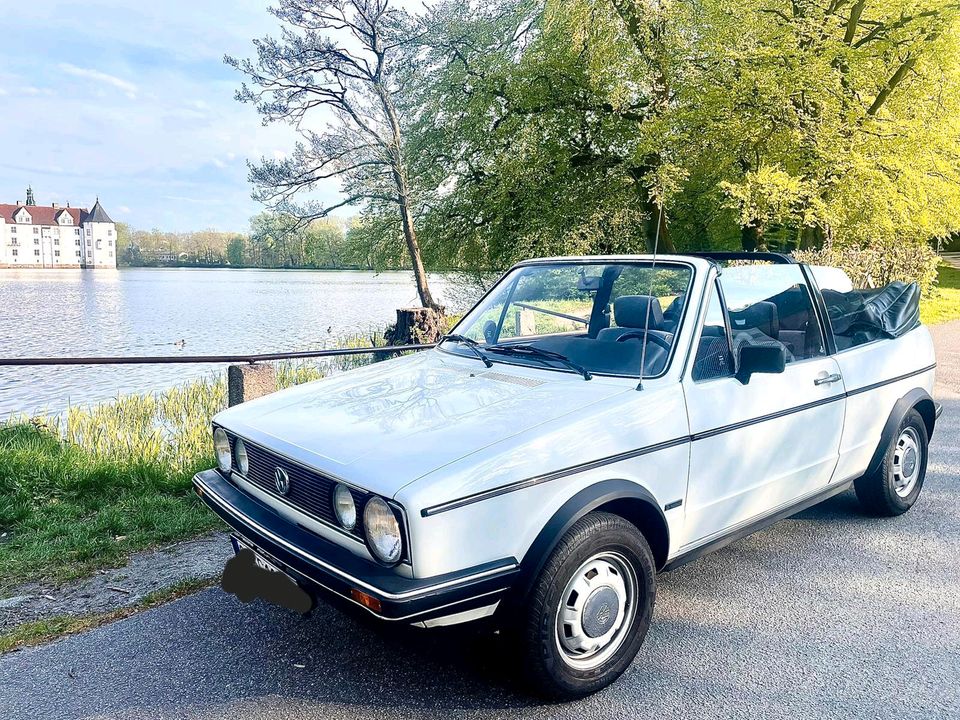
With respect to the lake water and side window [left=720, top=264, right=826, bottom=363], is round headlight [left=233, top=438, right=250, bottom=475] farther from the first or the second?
the lake water

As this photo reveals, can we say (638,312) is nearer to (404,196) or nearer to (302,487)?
(302,487)

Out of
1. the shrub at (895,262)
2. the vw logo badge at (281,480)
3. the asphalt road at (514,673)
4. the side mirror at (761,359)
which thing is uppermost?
the shrub at (895,262)

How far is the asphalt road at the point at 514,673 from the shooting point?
266 cm

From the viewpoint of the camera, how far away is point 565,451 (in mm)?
2641


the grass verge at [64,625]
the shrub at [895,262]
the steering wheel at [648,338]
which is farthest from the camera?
the shrub at [895,262]

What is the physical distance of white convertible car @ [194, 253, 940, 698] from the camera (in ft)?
7.95

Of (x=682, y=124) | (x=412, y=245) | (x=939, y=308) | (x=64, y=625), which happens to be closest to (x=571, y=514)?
(x=64, y=625)

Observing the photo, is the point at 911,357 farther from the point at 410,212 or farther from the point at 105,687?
the point at 410,212

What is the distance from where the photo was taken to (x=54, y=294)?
120 ft

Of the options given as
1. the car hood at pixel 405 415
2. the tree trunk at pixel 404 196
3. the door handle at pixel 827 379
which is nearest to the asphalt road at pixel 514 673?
the car hood at pixel 405 415

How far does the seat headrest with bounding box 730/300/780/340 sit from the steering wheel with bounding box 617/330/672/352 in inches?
23.5

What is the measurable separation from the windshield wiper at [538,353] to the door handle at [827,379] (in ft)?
4.92

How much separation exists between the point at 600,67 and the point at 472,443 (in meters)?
18.2

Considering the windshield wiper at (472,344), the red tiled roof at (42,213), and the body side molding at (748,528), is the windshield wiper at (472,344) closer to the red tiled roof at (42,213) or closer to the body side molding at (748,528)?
the body side molding at (748,528)
